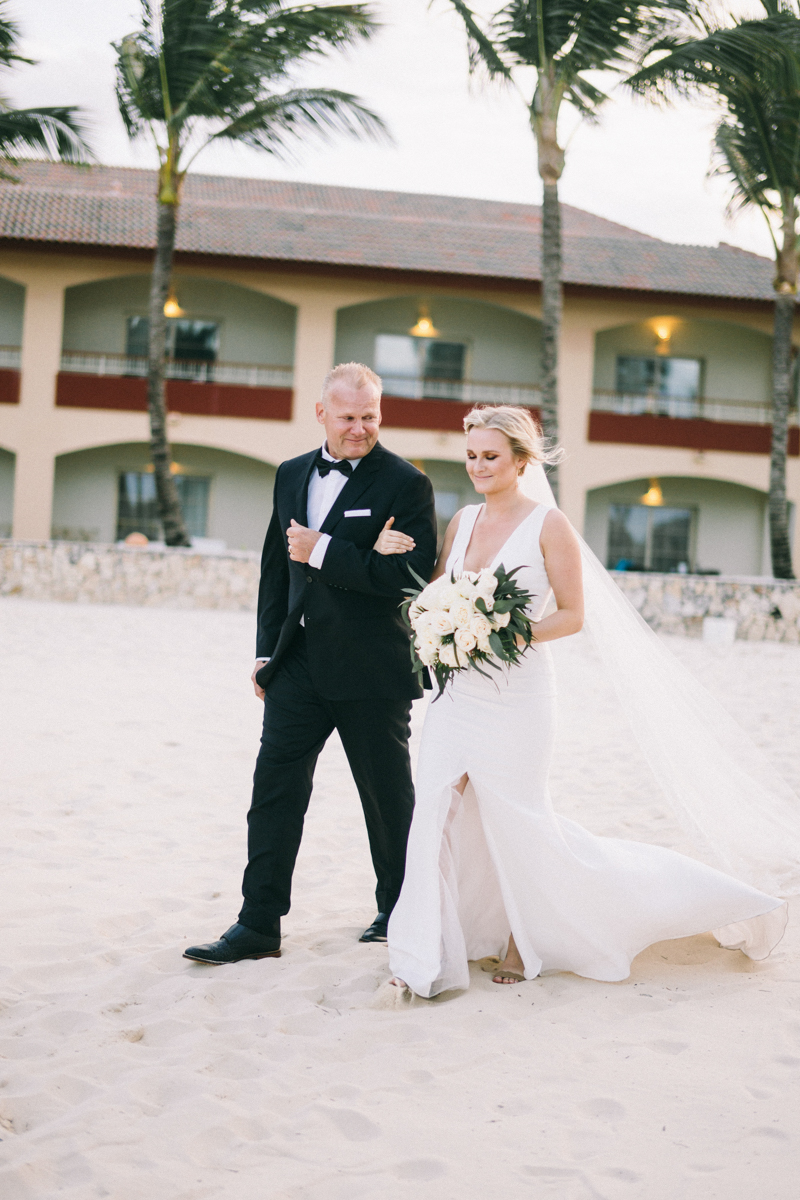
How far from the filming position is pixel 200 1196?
2252 millimetres

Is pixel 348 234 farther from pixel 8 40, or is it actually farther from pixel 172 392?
pixel 8 40

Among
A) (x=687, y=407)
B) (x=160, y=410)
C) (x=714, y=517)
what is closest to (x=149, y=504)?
(x=160, y=410)

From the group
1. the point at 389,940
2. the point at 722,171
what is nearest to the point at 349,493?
the point at 389,940

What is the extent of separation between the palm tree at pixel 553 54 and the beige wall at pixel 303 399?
20.1ft

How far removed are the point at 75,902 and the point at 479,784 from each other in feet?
5.83

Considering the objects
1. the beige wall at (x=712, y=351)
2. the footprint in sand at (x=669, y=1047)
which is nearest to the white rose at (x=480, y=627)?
the footprint in sand at (x=669, y=1047)

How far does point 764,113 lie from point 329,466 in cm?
1635

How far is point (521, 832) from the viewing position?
135 inches

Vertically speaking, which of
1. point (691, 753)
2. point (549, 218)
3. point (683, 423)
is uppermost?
point (549, 218)

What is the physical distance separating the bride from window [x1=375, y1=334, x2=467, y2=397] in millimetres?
20894

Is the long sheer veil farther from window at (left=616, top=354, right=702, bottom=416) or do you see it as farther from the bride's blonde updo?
window at (left=616, top=354, right=702, bottom=416)

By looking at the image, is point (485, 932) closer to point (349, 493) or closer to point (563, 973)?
point (563, 973)

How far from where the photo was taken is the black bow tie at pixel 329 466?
3678mm

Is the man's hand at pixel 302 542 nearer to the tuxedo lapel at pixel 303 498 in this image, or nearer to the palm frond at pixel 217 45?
the tuxedo lapel at pixel 303 498
